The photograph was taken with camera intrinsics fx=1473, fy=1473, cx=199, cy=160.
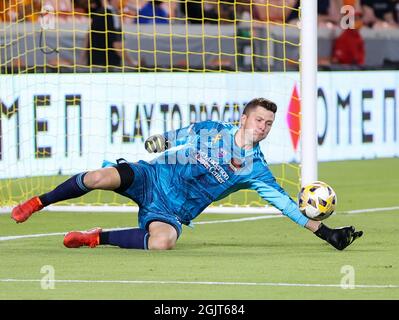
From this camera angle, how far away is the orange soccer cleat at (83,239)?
38.0ft

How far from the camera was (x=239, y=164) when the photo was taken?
38.3ft

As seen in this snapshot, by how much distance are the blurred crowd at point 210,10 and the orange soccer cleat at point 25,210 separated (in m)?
4.67

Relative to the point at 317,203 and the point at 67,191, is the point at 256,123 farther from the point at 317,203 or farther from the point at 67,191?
the point at 67,191

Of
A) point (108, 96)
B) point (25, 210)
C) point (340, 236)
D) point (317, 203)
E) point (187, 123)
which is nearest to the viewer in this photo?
point (25, 210)

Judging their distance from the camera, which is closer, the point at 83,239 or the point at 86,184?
the point at 86,184

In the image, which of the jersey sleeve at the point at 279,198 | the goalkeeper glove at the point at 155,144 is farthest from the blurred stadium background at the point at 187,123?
the goalkeeper glove at the point at 155,144

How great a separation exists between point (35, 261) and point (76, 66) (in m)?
7.58

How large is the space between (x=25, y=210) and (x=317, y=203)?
89.6 inches

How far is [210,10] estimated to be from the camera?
838 inches

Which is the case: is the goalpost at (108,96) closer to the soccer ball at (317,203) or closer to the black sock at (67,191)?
the soccer ball at (317,203)

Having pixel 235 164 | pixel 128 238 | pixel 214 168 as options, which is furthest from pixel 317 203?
pixel 128 238

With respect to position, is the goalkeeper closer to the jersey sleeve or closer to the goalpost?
the jersey sleeve
